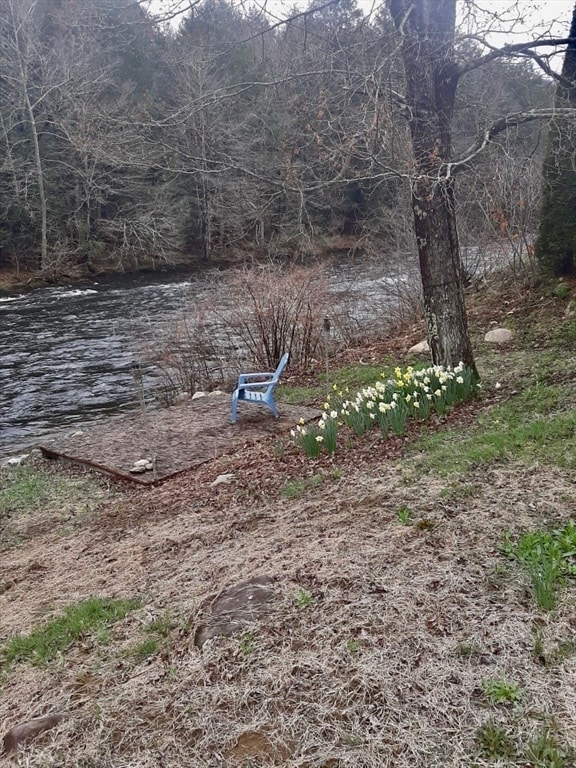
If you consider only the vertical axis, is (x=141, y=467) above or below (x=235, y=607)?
below

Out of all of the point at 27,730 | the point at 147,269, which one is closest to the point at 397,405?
the point at 27,730

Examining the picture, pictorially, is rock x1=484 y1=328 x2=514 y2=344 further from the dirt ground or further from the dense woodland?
the dirt ground

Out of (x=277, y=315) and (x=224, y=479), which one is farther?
(x=277, y=315)

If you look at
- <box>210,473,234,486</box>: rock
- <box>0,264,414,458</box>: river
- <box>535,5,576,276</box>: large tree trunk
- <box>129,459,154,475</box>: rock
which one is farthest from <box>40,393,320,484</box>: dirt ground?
<box>535,5,576,276</box>: large tree trunk

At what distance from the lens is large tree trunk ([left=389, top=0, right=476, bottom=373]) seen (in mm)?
5270

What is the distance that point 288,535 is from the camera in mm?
3627

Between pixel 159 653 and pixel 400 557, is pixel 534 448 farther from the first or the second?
pixel 159 653

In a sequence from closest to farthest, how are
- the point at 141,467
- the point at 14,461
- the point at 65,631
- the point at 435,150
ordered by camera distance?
the point at 65,631 → the point at 435,150 → the point at 141,467 → the point at 14,461

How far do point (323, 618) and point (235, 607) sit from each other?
0.45m

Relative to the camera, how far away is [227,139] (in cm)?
1638

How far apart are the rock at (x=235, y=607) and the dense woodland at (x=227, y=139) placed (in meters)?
3.26

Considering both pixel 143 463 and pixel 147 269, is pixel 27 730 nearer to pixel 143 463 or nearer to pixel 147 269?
pixel 143 463

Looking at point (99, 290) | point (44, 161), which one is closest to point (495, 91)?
point (99, 290)

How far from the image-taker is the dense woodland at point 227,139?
18.2ft
